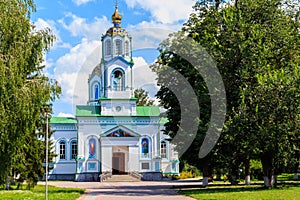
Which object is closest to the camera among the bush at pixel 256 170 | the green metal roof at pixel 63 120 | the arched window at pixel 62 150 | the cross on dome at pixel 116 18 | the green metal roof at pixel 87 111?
the bush at pixel 256 170

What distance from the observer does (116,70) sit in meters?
50.4

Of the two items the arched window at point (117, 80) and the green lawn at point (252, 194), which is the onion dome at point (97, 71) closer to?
the arched window at point (117, 80)

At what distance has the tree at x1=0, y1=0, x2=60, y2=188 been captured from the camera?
55.9 ft

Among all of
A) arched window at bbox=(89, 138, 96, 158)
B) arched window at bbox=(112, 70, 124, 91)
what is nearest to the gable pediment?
arched window at bbox=(89, 138, 96, 158)

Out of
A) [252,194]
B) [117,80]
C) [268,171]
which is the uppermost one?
[117,80]

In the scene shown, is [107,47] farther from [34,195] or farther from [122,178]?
[34,195]

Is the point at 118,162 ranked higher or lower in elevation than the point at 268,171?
higher

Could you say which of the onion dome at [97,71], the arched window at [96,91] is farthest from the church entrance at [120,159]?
the onion dome at [97,71]

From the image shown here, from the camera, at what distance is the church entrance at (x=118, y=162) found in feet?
160

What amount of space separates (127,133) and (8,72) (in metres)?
31.8

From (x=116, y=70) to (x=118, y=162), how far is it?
988cm

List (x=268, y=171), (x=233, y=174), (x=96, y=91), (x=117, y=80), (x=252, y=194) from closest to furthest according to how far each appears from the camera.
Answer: (x=252, y=194)
(x=268, y=171)
(x=233, y=174)
(x=117, y=80)
(x=96, y=91)

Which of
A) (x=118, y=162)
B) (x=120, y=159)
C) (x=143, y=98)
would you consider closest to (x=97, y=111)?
(x=120, y=159)

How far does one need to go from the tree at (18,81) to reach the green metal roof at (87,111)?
29.7 metres
